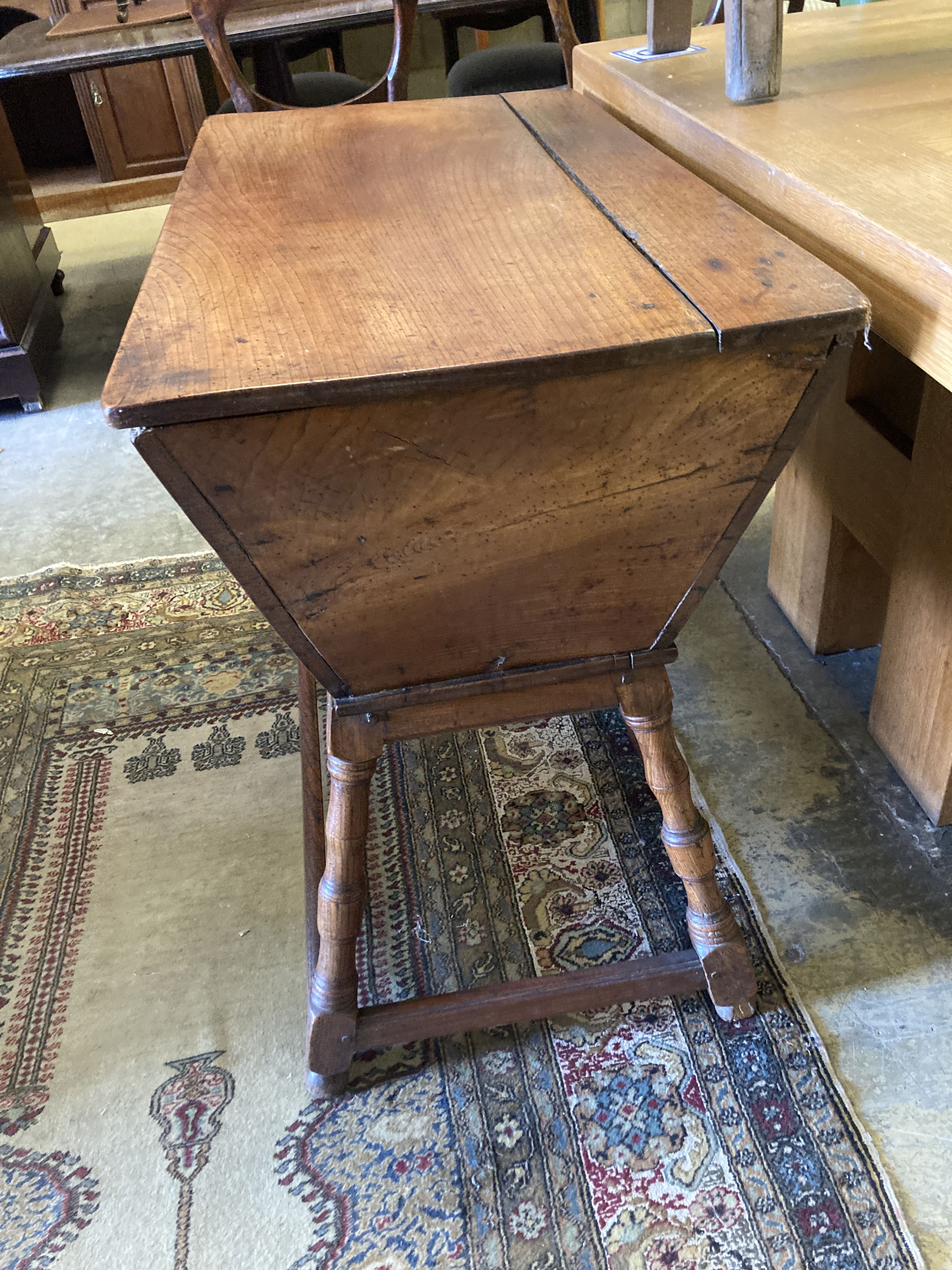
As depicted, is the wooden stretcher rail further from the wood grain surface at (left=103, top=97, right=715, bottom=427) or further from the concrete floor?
the wood grain surface at (left=103, top=97, right=715, bottom=427)

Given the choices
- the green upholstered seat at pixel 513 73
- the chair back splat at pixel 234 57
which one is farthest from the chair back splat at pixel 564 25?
the green upholstered seat at pixel 513 73

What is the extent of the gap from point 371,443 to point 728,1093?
2.52 ft

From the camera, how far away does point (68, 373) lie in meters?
3.06

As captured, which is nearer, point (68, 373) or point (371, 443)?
point (371, 443)

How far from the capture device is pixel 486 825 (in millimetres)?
1398

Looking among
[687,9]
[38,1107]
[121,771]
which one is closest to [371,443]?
[38,1107]

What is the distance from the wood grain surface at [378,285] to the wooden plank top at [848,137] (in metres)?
0.18

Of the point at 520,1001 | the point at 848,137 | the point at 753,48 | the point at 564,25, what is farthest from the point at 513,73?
the point at 520,1001

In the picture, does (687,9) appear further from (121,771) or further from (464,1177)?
(464,1177)

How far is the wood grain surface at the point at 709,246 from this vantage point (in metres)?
0.73

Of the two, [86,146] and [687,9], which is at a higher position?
[687,9]

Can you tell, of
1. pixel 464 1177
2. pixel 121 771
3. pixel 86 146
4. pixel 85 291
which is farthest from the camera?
pixel 86 146

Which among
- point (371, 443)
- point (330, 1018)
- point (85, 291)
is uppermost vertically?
point (371, 443)

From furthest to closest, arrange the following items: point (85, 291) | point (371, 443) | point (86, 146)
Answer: point (86, 146) < point (85, 291) < point (371, 443)
